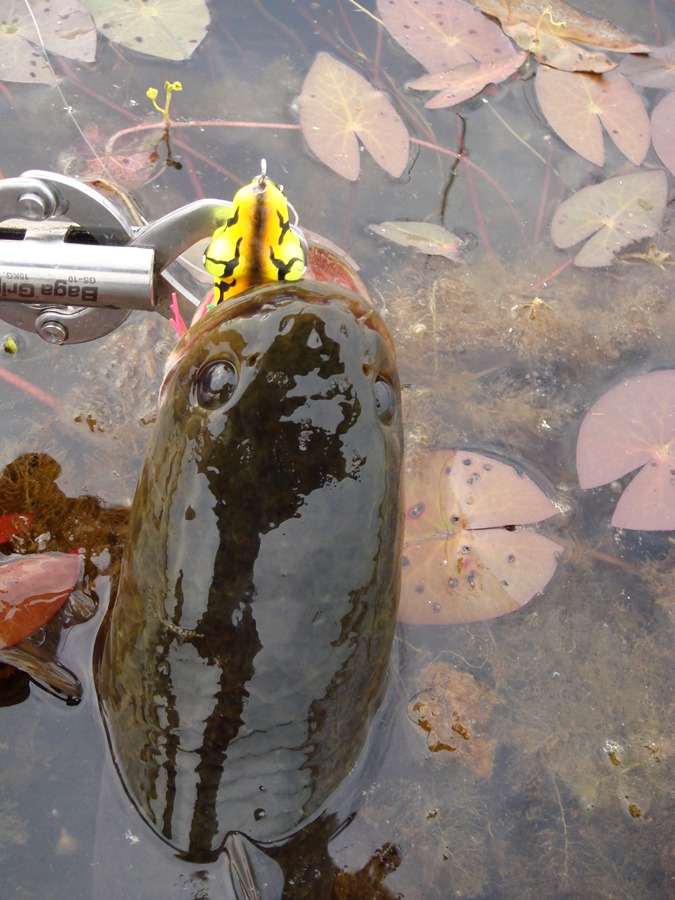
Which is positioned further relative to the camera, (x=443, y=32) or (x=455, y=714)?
(x=443, y=32)

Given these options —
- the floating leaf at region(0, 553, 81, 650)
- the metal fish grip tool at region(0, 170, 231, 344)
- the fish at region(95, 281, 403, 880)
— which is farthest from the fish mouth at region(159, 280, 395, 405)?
the floating leaf at region(0, 553, 81, 650)

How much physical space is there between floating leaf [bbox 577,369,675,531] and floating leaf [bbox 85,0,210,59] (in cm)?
253

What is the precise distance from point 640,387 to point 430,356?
856 millimetres

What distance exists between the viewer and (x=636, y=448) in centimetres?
310

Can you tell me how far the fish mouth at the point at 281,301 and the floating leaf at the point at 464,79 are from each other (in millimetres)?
2389

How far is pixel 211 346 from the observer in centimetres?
180

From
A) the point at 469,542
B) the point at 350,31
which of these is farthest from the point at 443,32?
the point at 469,542

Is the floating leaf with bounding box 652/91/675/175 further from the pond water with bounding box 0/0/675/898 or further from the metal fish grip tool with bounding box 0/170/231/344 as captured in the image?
the metal fish grip tool with bounding box 0/170/231/344

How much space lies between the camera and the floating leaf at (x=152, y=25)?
148 inches

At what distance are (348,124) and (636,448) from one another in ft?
6.22

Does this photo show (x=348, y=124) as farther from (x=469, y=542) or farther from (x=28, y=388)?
(x=469, y=542)

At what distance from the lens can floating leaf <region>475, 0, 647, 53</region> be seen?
409 cm

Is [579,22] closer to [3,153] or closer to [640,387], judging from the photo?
[640,387]

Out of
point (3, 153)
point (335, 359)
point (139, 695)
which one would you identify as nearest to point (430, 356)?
point (335, 359)
